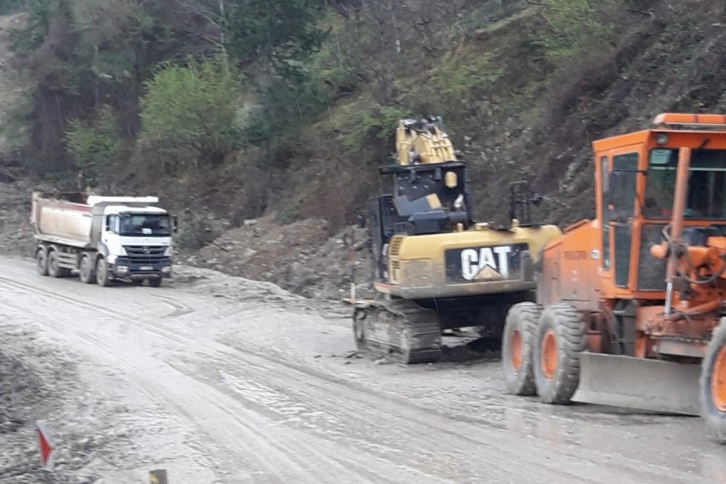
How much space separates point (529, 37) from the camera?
35.3 meters

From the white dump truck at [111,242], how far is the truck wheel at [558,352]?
66.0ft

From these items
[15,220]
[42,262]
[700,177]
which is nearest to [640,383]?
[700,177]

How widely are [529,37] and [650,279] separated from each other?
2496cm

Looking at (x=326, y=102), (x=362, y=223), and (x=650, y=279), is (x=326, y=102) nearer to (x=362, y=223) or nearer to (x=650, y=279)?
(x=362, y=223)

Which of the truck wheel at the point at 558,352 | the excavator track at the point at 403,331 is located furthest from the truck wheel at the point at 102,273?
the truck wheel at the point at 558,352

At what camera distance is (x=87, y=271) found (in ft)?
106

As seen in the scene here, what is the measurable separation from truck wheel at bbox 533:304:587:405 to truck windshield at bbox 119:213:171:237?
20516 mm

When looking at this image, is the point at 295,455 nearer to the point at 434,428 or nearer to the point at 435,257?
the point at 434,428

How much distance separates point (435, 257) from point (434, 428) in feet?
17.5

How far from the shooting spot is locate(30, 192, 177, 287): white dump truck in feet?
103

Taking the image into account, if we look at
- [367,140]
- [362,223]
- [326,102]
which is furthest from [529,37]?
[362,223]

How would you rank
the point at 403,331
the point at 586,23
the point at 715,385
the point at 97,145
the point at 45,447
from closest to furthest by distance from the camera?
the point at 45,447 → the point at 715,385 → the point at 403,331 → the point at 586,23 → the point at 97,145

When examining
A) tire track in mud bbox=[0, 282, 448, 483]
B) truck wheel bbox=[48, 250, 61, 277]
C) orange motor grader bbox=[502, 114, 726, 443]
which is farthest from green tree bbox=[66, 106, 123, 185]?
orange motor grader bbox=[502, 114, 726, 443]

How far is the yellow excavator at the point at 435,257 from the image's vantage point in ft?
54.7
